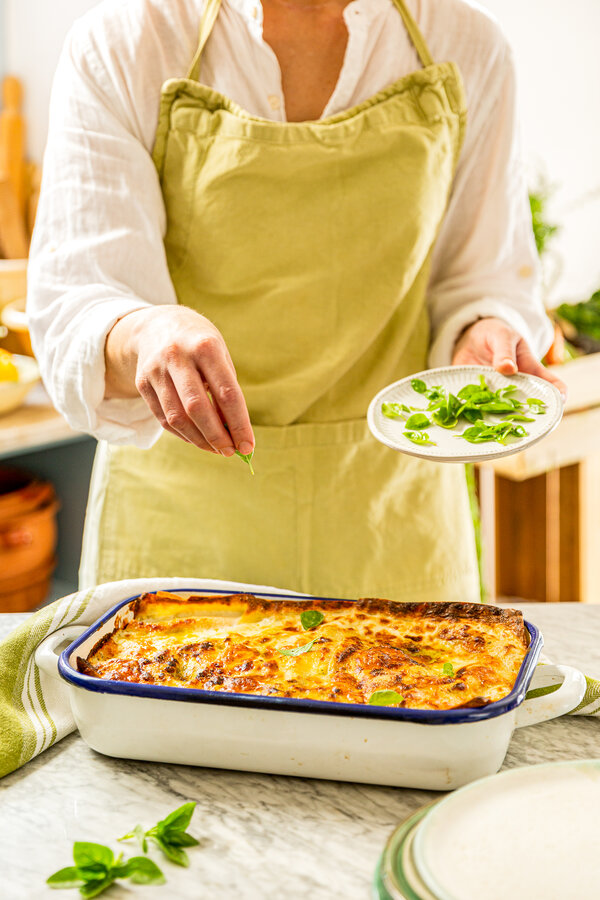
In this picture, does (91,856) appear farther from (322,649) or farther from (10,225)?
(10,225)

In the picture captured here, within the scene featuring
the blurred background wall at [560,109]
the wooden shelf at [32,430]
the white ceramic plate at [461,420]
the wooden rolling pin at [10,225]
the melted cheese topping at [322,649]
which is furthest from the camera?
the blurred background wall at [560,109]

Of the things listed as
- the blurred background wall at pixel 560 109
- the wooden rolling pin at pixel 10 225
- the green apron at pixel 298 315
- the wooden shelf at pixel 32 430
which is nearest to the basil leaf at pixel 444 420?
the green apron at pixel 298 315

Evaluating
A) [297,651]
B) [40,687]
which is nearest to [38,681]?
[40,687]

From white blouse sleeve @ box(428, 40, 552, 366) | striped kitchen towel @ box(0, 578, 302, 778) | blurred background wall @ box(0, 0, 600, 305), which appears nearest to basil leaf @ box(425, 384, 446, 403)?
white blouse sleeve @ box(428, 40, 552, 366)

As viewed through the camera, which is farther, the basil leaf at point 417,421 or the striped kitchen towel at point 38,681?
A: the basil leaf at point 417,421

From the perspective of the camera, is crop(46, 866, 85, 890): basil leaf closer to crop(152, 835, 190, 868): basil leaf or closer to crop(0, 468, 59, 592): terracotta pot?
crop(152, 835, 190, 868): basil leaf

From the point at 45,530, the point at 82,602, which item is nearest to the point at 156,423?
the point at 82,602

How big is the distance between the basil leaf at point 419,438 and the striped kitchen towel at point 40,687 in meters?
0.30

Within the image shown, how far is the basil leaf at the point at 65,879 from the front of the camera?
0.72 m

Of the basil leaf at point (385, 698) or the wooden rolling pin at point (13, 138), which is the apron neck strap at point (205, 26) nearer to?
the basil leaf at point (385, 698)

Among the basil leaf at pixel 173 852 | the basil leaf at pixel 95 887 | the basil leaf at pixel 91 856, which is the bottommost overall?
the basil leaf at pixel 173 852

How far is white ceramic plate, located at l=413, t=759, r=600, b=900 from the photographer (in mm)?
632

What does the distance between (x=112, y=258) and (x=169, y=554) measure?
45 centimetres

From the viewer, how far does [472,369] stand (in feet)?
4.49
